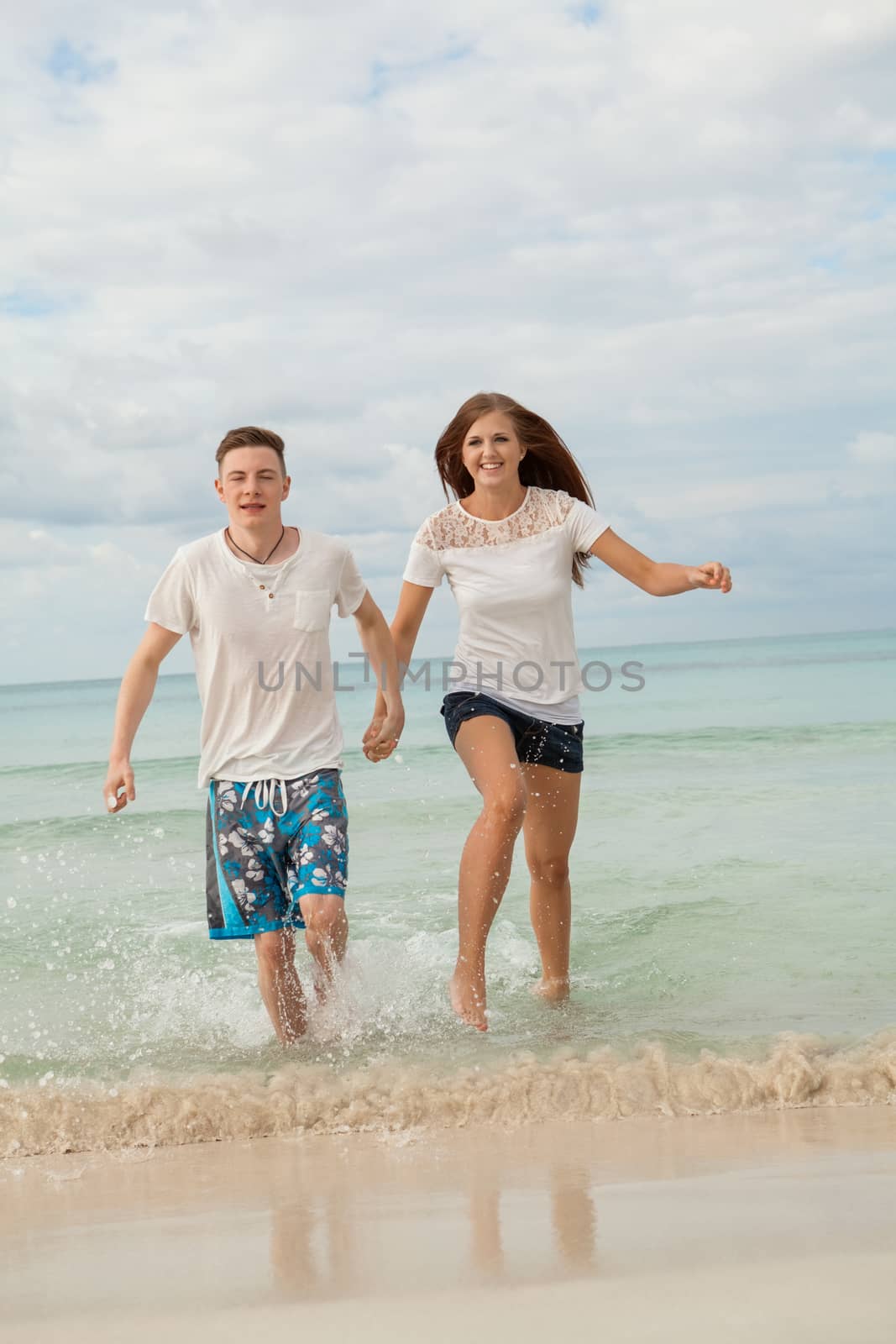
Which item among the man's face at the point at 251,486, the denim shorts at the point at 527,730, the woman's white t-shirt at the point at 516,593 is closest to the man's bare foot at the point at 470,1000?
the denim shorts at the point at 527,730

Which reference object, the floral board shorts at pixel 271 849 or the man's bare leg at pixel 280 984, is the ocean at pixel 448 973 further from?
the floral board shorts at pixel 271 849

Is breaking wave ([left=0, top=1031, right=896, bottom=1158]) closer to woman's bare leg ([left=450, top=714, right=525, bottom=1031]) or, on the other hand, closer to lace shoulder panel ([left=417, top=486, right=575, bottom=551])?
woman's bare leg ([left=450, top=714, right=525, bottom=1031])

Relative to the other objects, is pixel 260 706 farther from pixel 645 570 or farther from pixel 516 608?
pixel 645 570

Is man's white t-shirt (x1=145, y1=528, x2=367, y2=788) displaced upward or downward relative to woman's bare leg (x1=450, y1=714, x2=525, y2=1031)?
upward

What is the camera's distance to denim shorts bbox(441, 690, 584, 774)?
4.95m

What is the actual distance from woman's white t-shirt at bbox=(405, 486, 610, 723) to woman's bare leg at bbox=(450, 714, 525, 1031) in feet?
0.91

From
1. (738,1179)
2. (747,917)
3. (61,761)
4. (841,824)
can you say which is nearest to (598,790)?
(841,824)

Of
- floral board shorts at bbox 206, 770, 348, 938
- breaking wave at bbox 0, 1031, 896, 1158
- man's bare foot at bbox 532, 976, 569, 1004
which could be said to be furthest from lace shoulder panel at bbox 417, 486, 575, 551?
breaking wave at bbox 0, 1031, 896, 1158

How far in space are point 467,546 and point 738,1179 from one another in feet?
8.96

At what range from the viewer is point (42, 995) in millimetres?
5805

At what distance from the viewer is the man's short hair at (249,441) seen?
4.60m

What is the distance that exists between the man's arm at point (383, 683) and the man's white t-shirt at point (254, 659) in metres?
0.32

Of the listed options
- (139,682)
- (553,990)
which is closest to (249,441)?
(139,682)

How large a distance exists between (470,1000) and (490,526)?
1858 millimetres
